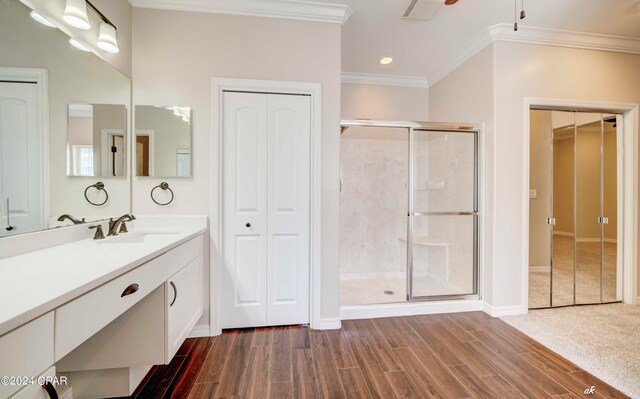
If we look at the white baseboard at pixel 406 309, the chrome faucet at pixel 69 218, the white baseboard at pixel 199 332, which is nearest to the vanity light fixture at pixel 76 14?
the chrome faucet at pixel 69 218

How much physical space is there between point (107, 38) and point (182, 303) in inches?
74.4

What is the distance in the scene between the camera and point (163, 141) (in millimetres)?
2072

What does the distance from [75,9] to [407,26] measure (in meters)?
2.56

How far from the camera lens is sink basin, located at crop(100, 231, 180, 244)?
65.6 inches

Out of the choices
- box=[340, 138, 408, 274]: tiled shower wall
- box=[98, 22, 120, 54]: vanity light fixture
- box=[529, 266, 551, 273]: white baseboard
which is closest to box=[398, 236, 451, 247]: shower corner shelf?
box=[340, 138, 408, 274]: tiled shower wall

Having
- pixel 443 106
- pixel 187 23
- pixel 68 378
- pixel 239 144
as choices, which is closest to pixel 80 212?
pixel 68 378

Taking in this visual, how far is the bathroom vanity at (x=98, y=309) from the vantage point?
2.25ft

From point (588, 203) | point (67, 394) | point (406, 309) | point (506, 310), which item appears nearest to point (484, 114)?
point (588, 203)

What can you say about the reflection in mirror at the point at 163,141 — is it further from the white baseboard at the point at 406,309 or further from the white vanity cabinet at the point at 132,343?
the white baseboard at the point at 406,309

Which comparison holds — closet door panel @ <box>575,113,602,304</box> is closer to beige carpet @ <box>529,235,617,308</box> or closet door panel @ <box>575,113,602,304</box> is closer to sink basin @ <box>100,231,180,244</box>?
beige carpet @ <box>529,235,617,308</box>

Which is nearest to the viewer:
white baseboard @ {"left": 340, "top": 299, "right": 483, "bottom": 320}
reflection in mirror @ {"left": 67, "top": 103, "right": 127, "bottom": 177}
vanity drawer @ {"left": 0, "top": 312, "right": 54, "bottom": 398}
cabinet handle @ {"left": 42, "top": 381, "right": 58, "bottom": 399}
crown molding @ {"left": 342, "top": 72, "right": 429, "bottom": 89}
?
vanity drawer @ {"left": 0, "top": 312, "right": 54, "bottom": 398}

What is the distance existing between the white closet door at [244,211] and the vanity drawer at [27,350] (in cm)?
143

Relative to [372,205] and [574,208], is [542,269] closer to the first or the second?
[574,208]

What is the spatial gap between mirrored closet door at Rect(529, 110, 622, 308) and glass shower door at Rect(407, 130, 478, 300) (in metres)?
0.54
